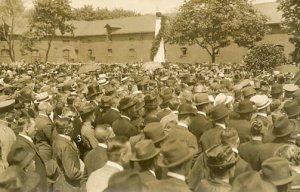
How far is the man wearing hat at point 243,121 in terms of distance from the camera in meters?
7.00

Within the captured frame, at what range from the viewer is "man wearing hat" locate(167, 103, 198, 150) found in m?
6.41

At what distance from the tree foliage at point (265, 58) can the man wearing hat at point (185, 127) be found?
1604 centimetres

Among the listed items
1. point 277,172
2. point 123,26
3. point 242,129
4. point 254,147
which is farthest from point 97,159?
point 123,26

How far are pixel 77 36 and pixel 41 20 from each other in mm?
14621

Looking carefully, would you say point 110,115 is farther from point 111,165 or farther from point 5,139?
point 111,165

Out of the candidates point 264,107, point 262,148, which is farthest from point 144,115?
point 262,148

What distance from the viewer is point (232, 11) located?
4244 centimetres

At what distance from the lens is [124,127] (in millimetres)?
7539

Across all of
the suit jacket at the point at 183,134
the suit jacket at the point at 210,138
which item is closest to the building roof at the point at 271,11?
the suit jacket at the point at 210,138

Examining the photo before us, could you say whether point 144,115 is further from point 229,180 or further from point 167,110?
point 229,180

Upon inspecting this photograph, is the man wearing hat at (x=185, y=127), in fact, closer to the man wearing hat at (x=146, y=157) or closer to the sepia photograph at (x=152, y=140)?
the sepia photograph at (x=152, y=140)

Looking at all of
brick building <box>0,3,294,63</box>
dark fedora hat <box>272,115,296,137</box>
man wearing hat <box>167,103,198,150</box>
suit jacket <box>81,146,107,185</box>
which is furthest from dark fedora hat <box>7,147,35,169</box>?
brick building <box>0,3,294,63</box>

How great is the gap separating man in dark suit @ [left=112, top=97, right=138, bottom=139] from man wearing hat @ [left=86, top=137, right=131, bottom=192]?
2155 millimetres

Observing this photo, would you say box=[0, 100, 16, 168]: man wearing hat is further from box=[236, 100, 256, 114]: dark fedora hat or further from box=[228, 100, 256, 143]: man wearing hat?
box=[236, 100, 256, 114]: dark fedora hat
